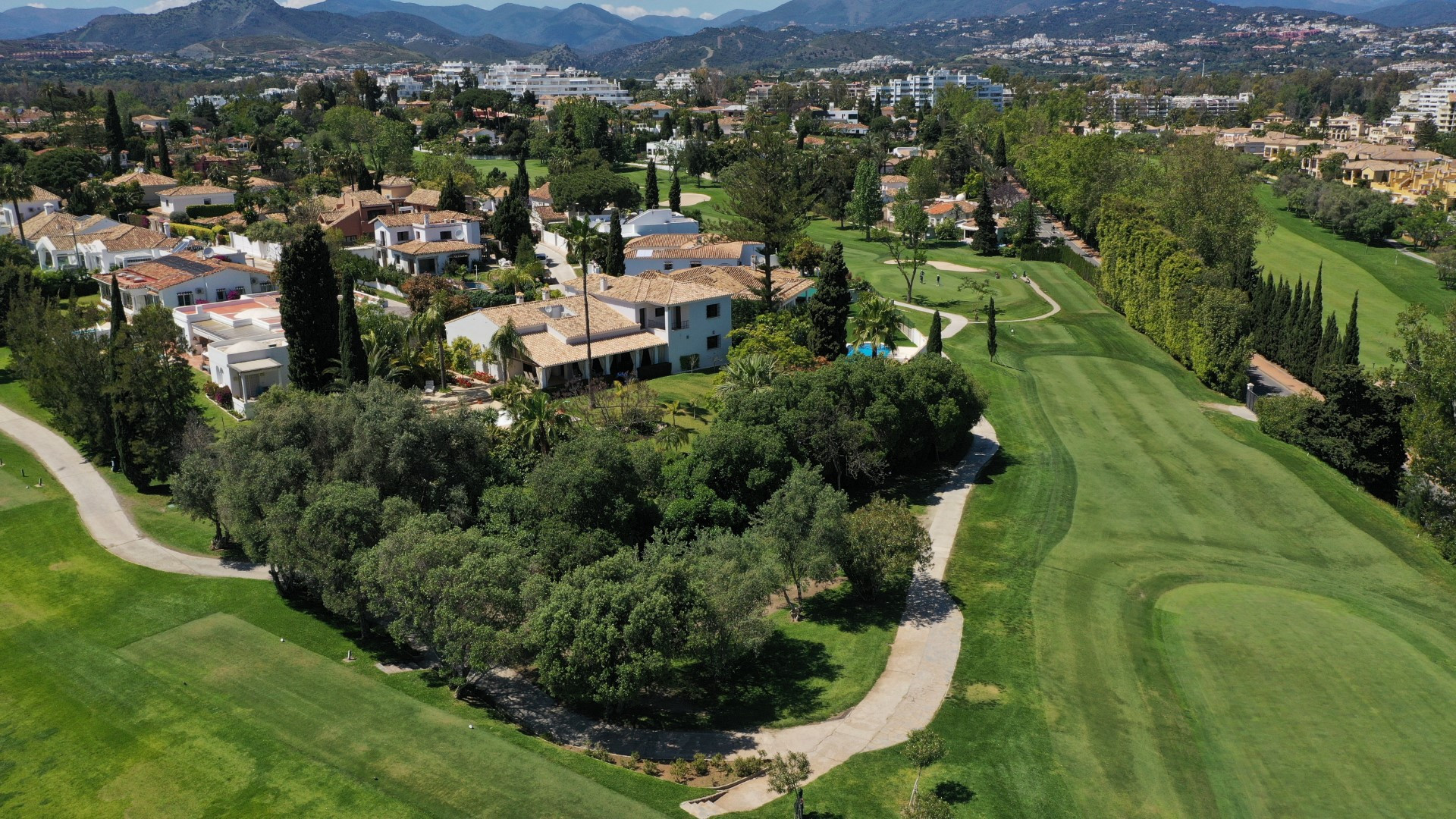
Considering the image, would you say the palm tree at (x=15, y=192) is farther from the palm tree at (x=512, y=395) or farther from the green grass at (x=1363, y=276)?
the green grass at (x=1363, y=276)

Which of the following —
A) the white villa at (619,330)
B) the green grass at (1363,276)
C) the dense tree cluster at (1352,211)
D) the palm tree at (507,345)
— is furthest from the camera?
the dense tree cluster at (1352,211)

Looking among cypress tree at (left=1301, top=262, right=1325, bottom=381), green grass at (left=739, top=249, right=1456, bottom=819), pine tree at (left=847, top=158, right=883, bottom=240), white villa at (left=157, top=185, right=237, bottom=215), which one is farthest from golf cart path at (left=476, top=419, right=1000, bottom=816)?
white villa at (left=157, top=185, right=237, bottom=215)

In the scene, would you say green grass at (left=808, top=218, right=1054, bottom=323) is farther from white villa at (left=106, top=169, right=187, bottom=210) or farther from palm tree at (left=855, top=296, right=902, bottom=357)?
white villa at (left=106, top=169, right=187, bottom=210)

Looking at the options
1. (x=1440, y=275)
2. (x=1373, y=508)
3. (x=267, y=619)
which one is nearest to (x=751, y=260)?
(x=1373, y=508)

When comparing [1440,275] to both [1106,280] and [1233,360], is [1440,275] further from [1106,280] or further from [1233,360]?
[1233,360]

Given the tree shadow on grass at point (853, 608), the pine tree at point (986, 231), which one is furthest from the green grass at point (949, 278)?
the tree shadow on grass at point (853, 608)
